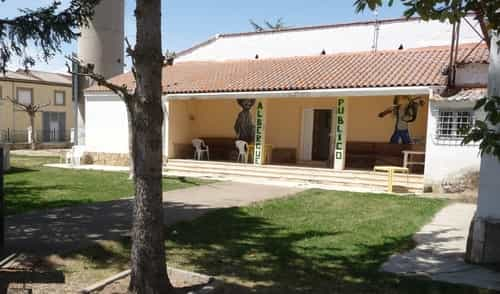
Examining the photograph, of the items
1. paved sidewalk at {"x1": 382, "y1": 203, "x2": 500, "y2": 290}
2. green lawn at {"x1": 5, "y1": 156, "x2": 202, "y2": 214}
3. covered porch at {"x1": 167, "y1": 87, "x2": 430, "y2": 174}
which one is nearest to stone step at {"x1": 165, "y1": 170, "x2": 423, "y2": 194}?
covered porch at {"x1": 167, "y1": 87, "x2": 430, "y2": 174}

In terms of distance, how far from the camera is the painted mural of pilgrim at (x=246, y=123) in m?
17.9

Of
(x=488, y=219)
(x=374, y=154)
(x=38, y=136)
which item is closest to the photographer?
(x=488, y=219)

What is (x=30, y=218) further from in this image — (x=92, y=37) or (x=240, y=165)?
(x=92, y=37)

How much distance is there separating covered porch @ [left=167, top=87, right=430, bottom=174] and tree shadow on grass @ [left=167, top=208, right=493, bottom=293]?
304 inches

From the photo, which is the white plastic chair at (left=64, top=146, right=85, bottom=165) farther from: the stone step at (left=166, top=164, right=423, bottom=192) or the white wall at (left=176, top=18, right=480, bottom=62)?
the white wall at (left=176, top=18, right=480, bottom=62)

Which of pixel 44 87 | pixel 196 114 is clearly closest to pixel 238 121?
pixel 196 114

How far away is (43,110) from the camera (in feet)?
117

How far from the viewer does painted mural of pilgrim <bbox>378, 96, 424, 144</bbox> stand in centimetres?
1482

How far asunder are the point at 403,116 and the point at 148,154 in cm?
1303

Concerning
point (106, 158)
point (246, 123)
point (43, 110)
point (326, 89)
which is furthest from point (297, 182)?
point (43, 110)

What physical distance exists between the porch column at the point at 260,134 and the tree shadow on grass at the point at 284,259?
26.8 feet

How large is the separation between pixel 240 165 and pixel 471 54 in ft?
27.7

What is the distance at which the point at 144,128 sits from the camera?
12.0ft

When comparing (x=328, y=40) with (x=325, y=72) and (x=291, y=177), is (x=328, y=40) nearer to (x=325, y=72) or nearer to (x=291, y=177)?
(x=325, y=72)
